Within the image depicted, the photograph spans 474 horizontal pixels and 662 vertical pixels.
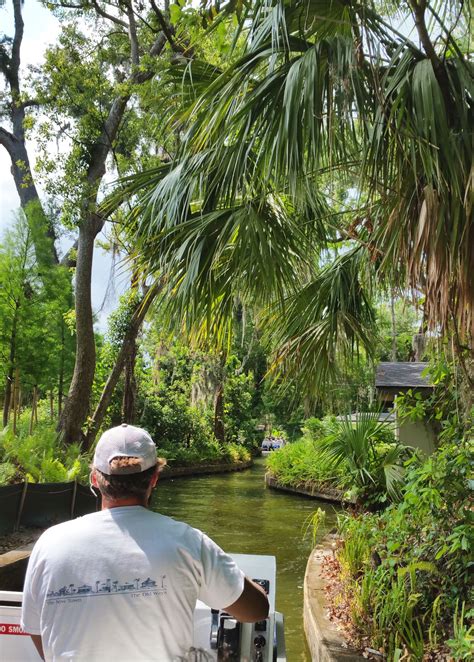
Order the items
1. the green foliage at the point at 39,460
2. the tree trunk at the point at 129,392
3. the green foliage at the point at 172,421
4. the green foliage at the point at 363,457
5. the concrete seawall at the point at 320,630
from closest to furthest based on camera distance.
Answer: the concrete seawall at the point at 320,630 → the green foliage at the point at 363,457 → the green foliage at the point at 39,460 → the tree trunk at the point at 129,392 → the green foliage at the point at 172,421

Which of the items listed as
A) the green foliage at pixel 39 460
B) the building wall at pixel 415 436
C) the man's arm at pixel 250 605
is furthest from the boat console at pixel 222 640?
the green foliage at pixel 39 460

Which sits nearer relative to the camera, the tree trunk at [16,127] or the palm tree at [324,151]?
the palm tree at [324,151]

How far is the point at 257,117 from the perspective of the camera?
432 cm

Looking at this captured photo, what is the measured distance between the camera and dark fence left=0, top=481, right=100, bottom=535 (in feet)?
30.2

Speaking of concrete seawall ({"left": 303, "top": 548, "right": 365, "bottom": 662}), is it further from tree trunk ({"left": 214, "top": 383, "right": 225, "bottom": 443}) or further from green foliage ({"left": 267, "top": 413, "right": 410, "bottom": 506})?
tree trunk ({"left": 214, "top": 383, "right": 225, "bottom": 443})

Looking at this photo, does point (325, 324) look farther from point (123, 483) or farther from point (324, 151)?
point (123, 483)

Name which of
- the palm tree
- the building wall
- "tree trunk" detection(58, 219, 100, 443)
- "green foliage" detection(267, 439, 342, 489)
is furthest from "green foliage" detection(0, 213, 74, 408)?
the palm tree

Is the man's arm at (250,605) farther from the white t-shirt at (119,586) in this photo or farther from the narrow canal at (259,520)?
the narrow canal at (259,520)

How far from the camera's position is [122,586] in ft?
6.20

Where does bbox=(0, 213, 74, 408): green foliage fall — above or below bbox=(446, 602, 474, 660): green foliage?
above

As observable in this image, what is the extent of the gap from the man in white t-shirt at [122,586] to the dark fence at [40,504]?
287 inches

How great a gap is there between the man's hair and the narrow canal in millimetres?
4481

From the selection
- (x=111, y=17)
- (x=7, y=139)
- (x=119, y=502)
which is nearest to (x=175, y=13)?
(x=119, y=502)

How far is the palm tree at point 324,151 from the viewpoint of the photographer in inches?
154
